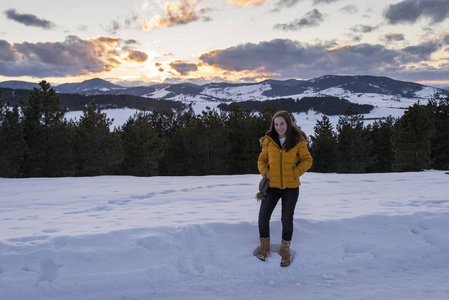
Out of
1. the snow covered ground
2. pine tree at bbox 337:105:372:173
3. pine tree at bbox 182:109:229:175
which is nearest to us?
the snow covered ground

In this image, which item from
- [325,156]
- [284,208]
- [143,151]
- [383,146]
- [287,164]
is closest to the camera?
[287,164]

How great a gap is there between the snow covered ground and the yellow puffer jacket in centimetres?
110

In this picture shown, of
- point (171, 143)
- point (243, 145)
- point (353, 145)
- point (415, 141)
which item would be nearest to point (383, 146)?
point (353, 145)

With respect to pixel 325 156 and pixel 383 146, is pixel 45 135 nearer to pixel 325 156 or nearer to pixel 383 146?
pixel 325 156

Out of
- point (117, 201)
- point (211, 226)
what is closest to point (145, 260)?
point (211, 226)

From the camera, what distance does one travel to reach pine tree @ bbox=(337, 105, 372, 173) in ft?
103

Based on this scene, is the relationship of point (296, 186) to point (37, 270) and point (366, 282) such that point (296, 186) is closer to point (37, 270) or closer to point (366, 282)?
point (366, 282)

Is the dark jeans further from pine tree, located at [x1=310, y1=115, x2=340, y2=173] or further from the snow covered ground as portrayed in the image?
pine tree, located at [x1=310, y1=115, x2=340, y2=173]

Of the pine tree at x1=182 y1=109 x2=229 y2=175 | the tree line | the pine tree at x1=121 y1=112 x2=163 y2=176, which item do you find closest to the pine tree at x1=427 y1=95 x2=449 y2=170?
the tree line

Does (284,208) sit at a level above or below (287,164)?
below

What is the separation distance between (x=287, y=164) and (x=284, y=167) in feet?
0.19

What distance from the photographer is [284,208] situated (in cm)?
407

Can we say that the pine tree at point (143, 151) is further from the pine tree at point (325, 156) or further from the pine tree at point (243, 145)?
the pine tree at point (325, 156)

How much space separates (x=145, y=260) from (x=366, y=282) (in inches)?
112
